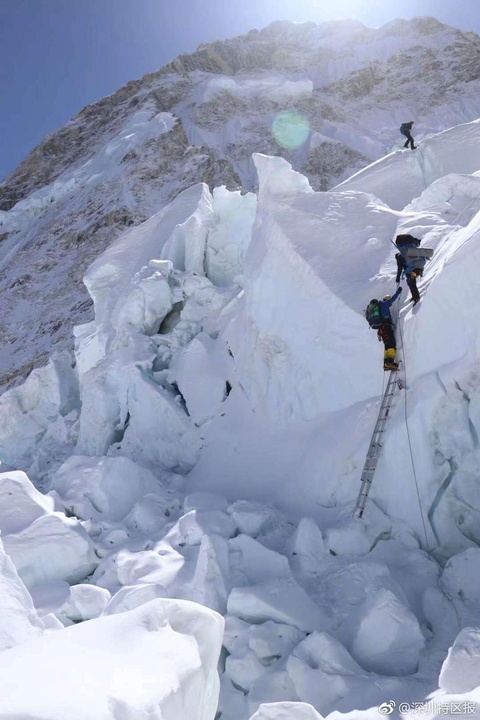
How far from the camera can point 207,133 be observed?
152 feet

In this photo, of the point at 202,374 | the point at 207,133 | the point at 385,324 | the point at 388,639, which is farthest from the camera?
the point at 207,133

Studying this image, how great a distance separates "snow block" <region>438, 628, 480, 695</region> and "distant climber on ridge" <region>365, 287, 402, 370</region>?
3.17 m

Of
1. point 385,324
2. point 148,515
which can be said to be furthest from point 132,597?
point 385,324

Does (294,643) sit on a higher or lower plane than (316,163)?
higher

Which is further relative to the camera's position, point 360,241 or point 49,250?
point 49,250

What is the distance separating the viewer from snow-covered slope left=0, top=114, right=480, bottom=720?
135 inches

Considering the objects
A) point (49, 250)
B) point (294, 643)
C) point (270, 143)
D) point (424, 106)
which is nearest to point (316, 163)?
point (270, 143)

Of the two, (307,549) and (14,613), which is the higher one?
(14,613)

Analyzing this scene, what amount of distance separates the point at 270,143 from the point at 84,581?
43987 mm

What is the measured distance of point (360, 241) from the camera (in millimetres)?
8422

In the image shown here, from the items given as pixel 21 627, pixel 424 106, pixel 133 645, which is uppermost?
pixel 133 645

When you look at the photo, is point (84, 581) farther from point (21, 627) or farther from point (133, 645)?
point (133, 645)

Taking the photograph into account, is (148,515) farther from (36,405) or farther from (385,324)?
(36,405)

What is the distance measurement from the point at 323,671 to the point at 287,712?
132 centimetres
